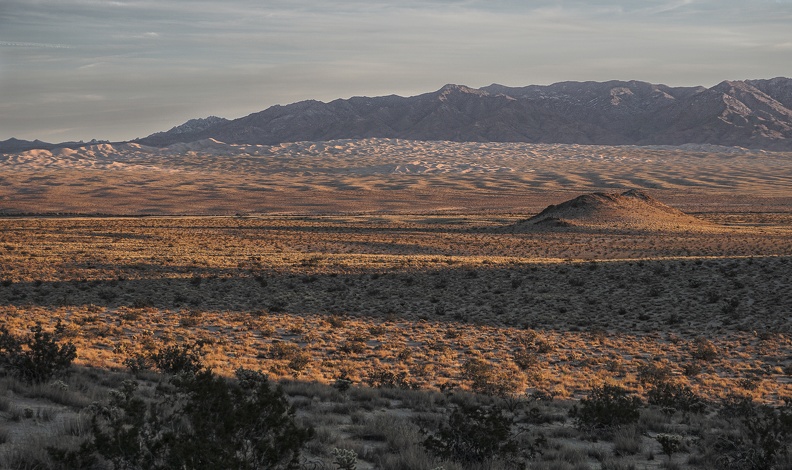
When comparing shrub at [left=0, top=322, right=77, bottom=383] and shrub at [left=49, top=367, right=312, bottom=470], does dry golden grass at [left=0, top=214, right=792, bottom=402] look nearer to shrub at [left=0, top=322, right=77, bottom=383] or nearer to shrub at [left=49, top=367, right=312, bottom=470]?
shrub at [left=0, top=322, right=77, bottom=383]

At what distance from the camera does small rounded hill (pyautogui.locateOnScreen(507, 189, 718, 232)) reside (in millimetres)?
65688

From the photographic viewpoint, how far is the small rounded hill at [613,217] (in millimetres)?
65688

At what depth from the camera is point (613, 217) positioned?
70312 millimetres

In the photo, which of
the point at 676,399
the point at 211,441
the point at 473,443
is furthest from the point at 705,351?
the point at 211,441

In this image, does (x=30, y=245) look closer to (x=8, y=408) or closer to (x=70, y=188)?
(x=8, y=408)

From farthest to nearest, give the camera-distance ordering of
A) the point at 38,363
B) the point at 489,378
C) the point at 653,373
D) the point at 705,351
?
1. the point at 705,351
2. the point at 653,373
3. the point at 489,378
4. the point at 38,363

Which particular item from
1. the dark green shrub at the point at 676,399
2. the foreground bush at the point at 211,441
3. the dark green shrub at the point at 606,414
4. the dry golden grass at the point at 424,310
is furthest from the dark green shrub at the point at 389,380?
the foreground bush at the point at 211,441

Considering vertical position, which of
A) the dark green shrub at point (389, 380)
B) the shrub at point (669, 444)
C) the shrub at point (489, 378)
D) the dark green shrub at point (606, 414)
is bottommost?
the shrub at point (489, 378)

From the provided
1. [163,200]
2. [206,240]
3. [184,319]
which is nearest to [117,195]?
[163,200]

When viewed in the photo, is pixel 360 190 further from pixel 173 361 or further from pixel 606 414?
pixel 606 414

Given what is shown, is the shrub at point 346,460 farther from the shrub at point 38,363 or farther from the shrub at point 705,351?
the shrub at point 705,351

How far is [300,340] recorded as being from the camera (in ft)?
67.3

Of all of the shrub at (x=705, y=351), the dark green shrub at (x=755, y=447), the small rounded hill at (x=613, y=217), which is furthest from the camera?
the small rounded hill at (x=613, y=217)

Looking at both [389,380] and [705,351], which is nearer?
[389,380]
